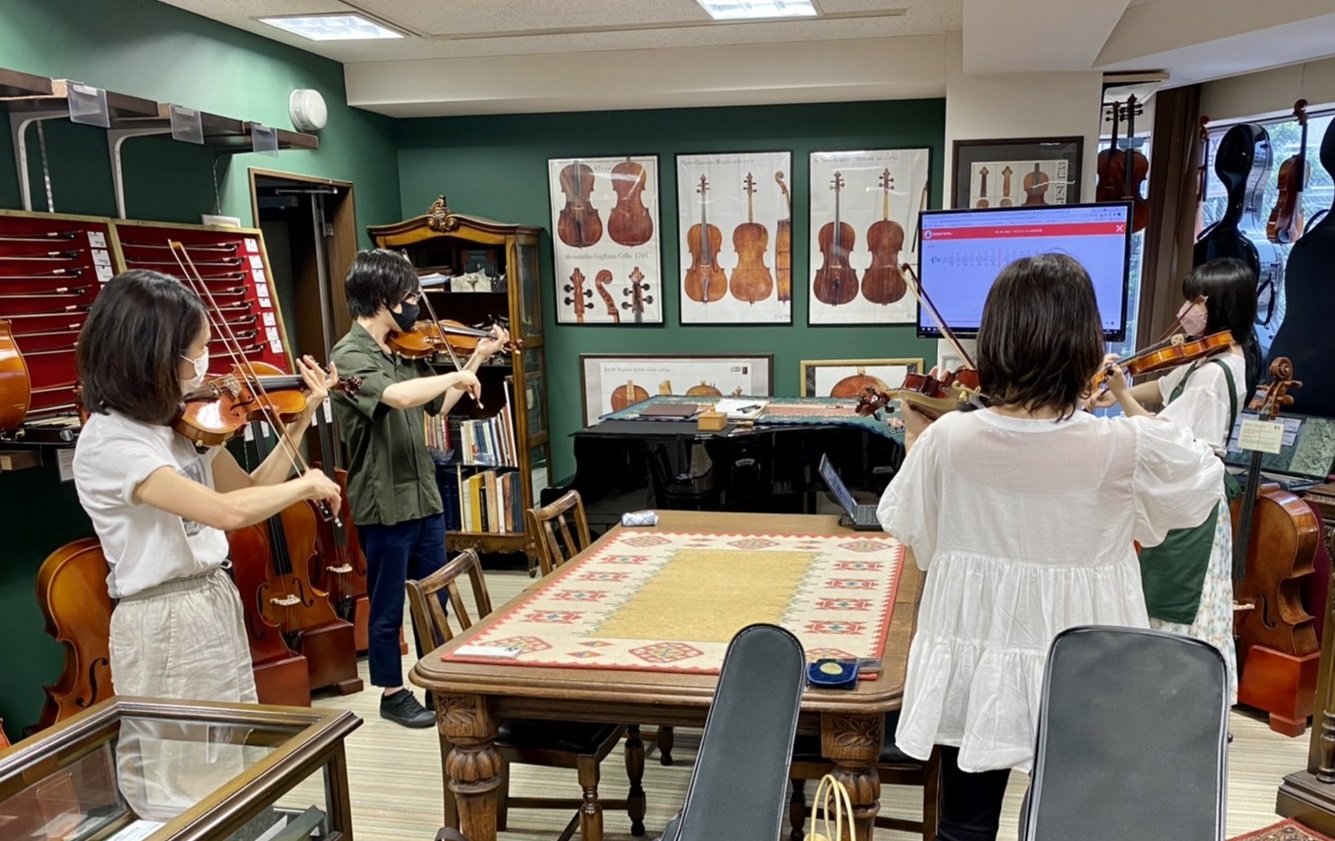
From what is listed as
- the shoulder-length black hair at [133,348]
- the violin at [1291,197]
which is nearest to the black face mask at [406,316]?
the shoulder-length black hair at [133,348]

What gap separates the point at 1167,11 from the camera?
3477 millimetres

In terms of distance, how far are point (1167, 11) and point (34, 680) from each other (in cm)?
457

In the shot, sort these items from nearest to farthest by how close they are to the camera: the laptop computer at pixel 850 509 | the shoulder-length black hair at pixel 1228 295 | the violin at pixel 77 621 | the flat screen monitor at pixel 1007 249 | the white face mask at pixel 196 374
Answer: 1. the white face mask at pixel 196 374
2. the violin at pixel 77 621
3. the laptop computer at pixel 850 509
4. the shoulder-length black hair at pixel 1228 295
5. the flat screen monitor at pixel 1007 249

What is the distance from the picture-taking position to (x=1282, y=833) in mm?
2359

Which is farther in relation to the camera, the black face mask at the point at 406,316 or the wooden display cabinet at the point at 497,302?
the wooden display cabinet at the point at 497,302

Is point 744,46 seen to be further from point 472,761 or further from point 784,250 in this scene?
point 472,761

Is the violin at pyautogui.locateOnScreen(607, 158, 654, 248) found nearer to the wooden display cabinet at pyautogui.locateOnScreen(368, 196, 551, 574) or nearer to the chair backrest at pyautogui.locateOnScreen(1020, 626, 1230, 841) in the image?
the wooden display cabinet at pyautogui.locateOnScreen(368, 196, 551, 574)

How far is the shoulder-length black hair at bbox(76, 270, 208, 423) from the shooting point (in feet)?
5.96

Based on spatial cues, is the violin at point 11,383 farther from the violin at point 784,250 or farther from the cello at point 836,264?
the cello at point 836,264

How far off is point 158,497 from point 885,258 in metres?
3.81

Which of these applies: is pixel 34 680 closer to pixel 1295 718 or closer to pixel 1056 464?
pixel 1056 464

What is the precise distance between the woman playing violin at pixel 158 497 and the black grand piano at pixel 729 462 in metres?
1.87

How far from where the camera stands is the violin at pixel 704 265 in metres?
4.97

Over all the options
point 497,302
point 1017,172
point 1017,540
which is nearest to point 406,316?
point 497,302
